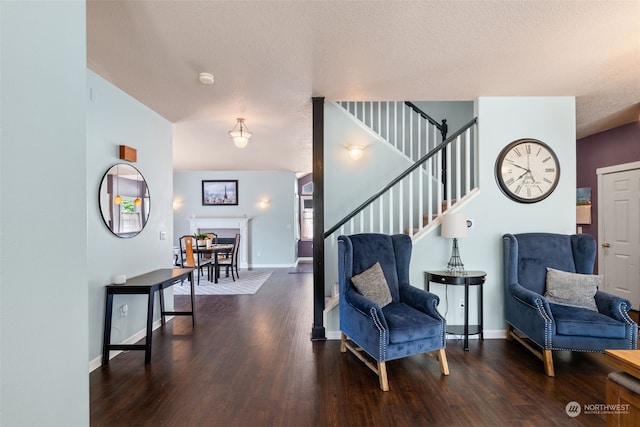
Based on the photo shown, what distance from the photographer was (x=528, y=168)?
11.6 feet

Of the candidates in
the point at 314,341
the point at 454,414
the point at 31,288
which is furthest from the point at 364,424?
the point at 31,288

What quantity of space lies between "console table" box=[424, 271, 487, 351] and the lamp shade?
410mm

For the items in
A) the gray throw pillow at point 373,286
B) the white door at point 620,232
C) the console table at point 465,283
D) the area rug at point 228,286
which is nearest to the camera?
the gray throw pillow at point 373,286

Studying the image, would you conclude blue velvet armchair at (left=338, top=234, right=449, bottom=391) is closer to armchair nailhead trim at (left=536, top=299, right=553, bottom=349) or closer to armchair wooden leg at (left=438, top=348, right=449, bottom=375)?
armchair wooden leg at (left=438, top=348, right=449, bottom=375)

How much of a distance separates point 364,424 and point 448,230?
1.98 meters

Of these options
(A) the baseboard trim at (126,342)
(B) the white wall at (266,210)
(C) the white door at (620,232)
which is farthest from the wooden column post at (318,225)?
(B) the white wall at (266,210)

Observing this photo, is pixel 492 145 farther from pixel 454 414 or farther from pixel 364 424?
pixel 364 424

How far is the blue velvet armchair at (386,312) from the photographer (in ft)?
8.23

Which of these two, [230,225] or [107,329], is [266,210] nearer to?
[230,225]

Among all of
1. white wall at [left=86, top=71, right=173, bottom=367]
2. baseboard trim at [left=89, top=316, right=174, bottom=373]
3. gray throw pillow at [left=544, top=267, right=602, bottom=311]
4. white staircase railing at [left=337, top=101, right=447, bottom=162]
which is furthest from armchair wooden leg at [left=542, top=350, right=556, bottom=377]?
baseboard trim at [left=89, top=316, right=174, bottom=373]

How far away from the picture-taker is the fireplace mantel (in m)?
8.46

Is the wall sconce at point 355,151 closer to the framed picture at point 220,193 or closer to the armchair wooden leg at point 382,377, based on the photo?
the armchair wooden leg at point 382,377

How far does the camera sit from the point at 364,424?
2037mm

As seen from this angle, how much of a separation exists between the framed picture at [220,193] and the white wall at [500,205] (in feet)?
20.7
